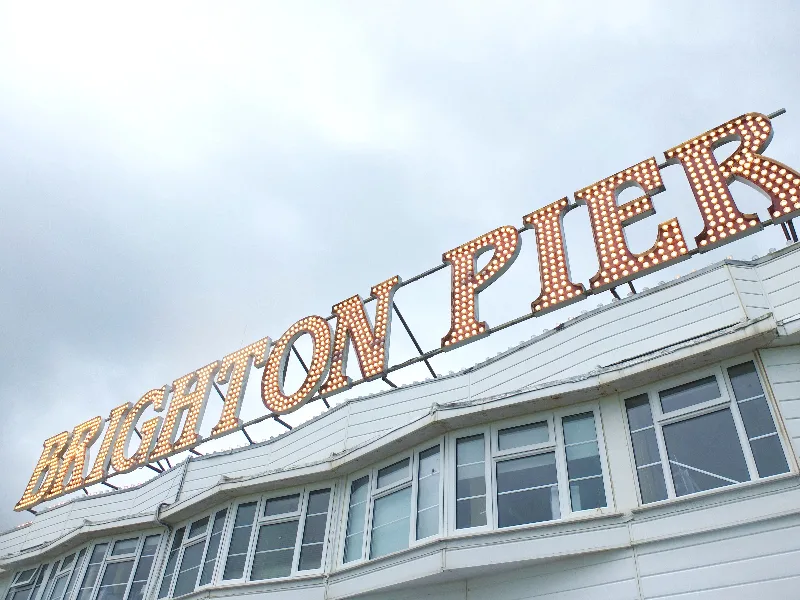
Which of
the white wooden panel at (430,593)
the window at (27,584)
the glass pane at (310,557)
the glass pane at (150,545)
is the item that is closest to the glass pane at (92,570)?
the glass pane at (150,545)

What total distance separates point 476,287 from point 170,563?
9860 millimetres

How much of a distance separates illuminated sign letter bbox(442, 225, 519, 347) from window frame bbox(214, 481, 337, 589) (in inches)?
186

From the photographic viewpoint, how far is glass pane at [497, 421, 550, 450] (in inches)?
445

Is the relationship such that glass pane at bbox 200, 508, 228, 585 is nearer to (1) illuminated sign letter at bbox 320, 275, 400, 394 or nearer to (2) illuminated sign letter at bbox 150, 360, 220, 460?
(1) illuminated sign letter at bbox 320, 275, 400, 394

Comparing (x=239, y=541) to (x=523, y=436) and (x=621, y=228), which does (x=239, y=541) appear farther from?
(x=621, y=228)

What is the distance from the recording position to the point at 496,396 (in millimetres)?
11531

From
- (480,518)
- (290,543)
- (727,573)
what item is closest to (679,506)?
(727,573)

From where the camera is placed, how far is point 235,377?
2089 cm

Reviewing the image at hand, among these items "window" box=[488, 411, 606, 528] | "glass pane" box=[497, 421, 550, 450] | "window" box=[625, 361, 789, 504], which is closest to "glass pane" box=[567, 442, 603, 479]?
"window" box=[488, 411, 606, 528]

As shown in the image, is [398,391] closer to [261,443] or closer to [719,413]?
[261,443]

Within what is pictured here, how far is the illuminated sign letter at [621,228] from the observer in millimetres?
13789

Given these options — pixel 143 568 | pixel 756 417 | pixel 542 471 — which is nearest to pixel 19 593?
pixel 143 568

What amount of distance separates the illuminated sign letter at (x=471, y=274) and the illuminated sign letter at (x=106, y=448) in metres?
14.3

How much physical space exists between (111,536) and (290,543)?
6.65 metres
